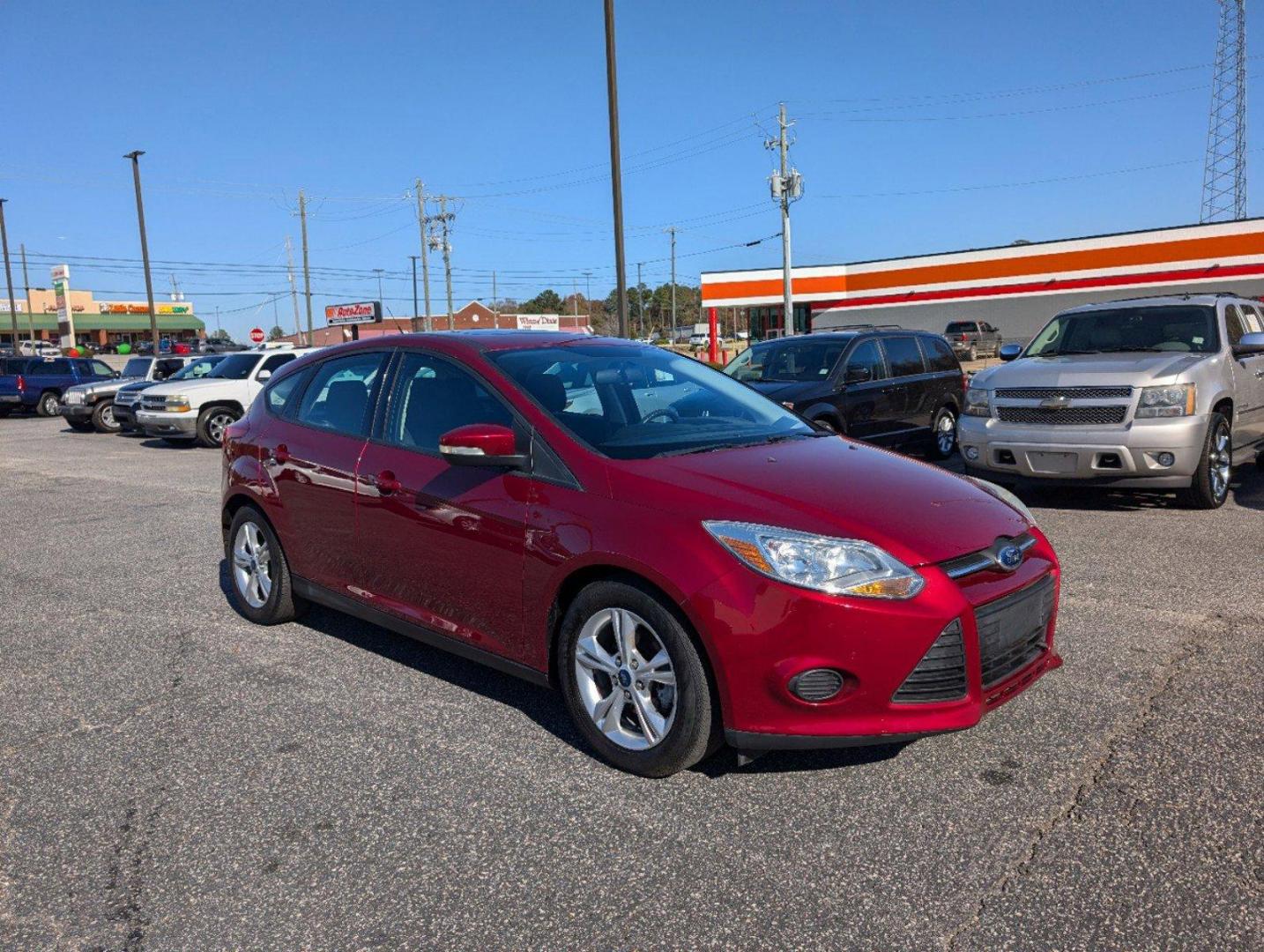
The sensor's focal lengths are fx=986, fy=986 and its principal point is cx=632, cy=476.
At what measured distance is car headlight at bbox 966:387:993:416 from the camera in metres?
8.48

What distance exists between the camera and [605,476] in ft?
11.8

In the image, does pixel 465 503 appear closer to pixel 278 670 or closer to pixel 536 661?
pixel 536 661

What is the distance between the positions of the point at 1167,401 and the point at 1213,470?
0.82m

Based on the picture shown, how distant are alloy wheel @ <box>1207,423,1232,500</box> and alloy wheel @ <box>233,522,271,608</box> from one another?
Result: 7019 millimetres

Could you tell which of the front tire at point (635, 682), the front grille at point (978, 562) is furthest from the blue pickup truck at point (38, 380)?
the front grille at point (978, 562)

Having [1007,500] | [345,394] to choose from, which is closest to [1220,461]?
[1007,500]

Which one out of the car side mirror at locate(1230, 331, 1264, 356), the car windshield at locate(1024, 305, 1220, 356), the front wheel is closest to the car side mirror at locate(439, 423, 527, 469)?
the car windshield at locate(1024, 305, 1220, 356)

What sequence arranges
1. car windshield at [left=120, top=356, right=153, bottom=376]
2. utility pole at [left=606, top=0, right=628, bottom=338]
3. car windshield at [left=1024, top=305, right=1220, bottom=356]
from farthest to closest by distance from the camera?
1. car windshield at [left=120, top=356, right=153, bottom=376]
2. utility pole at [left=606, top=0, right=628, bottom=338]
3. car windshield at [left=1024, top=305, right=1220, bottom=356]

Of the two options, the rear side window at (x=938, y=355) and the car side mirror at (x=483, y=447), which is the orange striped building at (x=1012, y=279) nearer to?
the rear side window at (x=938, y=355)

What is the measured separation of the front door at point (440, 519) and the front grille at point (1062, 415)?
5.52 metres

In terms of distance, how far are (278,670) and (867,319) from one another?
50772mm

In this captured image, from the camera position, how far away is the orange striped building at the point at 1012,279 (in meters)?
40.8

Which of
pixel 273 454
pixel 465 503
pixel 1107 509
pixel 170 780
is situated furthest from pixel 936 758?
pixel 1107 509

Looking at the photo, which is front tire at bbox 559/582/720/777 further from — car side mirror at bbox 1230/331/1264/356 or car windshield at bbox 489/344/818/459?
car side mirror at bbox 1230/331/1264/356
